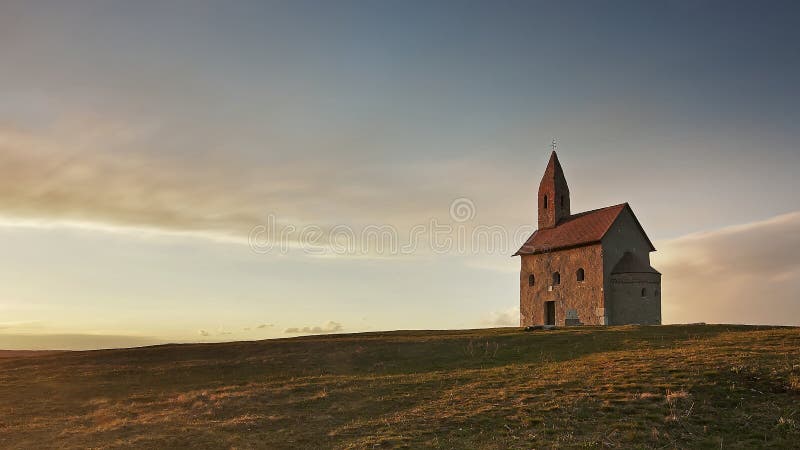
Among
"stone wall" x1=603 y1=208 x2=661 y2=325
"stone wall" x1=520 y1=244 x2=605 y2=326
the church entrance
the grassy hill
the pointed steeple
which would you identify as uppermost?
the pointed steeple

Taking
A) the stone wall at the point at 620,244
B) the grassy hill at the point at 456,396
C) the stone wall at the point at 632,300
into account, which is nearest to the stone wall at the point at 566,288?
the stone wall at the point at 620,244

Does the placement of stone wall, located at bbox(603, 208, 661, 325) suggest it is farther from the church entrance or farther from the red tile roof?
the church entrance

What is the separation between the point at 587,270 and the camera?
50094mm

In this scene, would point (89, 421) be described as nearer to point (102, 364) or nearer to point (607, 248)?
point (102, 364)

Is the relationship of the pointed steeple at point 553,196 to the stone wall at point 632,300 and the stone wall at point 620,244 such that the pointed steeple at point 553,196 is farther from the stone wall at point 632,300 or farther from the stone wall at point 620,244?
the stone wall at point 632,300

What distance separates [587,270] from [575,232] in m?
4.56

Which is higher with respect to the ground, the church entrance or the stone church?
the stone church

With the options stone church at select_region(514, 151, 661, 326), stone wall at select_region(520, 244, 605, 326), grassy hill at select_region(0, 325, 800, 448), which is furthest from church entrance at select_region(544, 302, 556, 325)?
grassy hill at select_region(0, 325, 800, 448)

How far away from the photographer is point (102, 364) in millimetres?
40688

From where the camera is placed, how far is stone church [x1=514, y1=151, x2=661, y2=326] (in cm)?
4819

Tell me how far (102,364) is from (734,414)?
38.7m

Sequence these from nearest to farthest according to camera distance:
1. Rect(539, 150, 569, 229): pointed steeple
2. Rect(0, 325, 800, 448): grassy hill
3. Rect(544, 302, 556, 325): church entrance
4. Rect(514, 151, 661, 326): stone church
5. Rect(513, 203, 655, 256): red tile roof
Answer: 1. Rect(0, 325, 800, 448): grassy hill
2. Rect(514, 151, 661, 326): stone church
3. Rect(513, 203, 655, 256): red tile roof
4. Rect(544, 302, 556, 325): church entrance
5. Rect(539, 150, 569, 229): pointed steeple

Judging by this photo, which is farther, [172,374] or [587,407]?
[172,374]

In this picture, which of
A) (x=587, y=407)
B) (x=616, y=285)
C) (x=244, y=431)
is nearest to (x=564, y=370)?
(x=587, y=407)
